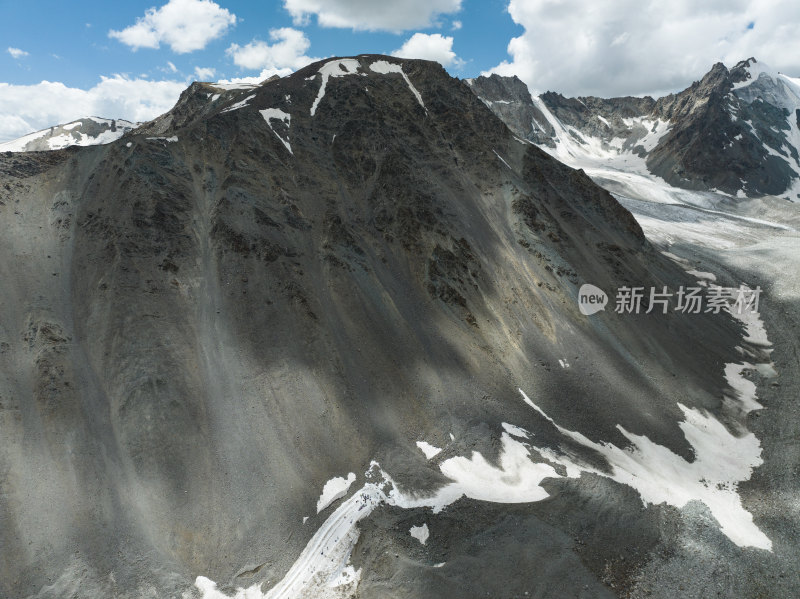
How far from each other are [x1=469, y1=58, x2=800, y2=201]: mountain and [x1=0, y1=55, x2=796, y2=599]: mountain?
112 metres

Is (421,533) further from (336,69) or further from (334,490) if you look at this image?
(336,69)

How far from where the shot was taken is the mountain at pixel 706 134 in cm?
13225

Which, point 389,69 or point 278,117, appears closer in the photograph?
point 278,117

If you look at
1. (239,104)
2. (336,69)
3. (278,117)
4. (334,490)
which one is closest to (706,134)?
(336,69)

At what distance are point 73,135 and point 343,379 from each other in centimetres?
16276

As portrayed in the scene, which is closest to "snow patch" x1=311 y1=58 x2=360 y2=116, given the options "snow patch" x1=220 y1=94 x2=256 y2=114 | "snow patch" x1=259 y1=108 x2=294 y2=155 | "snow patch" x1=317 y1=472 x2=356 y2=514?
"snow patch" x1=259 y1=108 x2=294 y2=155

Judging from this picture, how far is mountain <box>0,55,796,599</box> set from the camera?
73.2 feet

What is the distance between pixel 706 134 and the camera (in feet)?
458

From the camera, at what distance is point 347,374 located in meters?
32.3

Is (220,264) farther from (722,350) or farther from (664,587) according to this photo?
(722,350)

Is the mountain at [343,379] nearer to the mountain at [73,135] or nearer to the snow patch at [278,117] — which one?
the snow patch at [278,117]

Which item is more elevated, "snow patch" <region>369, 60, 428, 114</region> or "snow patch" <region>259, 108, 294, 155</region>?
"snow patch" <region>369, 60, 428, 114</region>

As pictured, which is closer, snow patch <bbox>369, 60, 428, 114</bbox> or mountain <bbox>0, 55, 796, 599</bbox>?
mountain <bbox>0, 55, 796, 599</bbox>

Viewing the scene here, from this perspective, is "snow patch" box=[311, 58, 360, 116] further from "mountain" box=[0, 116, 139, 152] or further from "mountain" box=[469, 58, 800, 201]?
"mountain" box=[469, 58, 800, 201]
